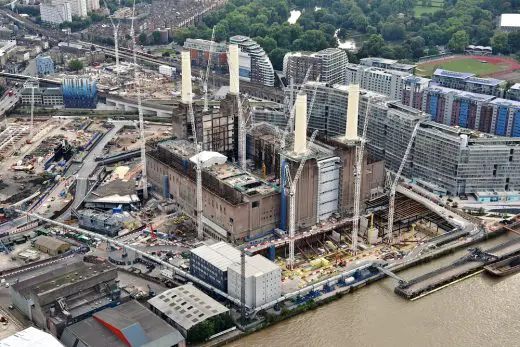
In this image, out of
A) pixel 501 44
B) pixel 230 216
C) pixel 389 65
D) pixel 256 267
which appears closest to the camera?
pixel 256 267

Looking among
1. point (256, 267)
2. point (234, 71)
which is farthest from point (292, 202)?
point (234, 71)

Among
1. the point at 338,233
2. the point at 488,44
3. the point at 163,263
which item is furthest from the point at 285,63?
the point at 163,263

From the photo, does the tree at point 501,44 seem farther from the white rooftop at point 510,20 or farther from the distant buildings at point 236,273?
the distant buildings at point 236,273

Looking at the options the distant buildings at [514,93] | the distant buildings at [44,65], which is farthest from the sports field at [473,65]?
the distant buildings at [44,65]

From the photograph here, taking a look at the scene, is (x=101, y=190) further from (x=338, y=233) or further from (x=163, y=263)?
(x=338, y=233)

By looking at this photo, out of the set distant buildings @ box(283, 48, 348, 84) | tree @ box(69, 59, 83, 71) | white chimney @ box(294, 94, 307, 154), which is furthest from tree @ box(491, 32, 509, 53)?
white chimney @ box(294, 94, 307, 154)

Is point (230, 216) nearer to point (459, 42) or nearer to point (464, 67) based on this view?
point (464, 67)
